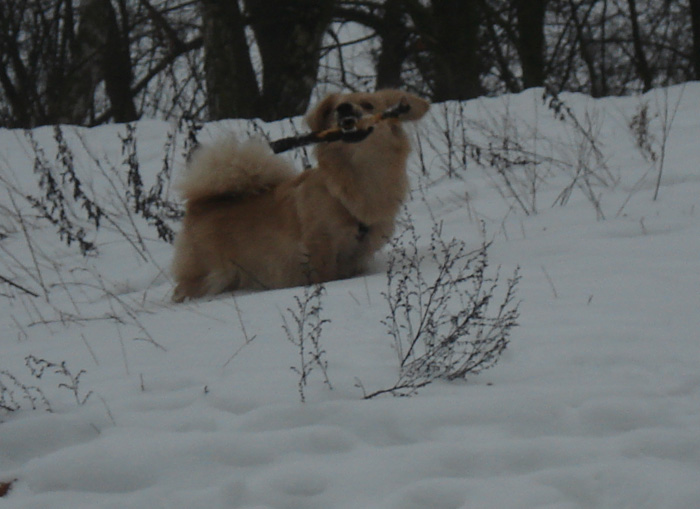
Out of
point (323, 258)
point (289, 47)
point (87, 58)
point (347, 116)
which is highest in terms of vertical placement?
point (87, 58)

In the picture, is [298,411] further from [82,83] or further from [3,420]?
[82,83]

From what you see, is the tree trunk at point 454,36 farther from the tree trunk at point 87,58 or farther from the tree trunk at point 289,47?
the tree trunk at point 87,58

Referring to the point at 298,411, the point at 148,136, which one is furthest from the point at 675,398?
the point at 148,136

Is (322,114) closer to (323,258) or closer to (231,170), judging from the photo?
(231,170)

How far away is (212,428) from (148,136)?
29.0ft

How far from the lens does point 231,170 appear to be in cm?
621

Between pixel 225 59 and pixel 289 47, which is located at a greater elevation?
pixel 289 47

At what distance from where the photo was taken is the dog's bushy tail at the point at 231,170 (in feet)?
20.5

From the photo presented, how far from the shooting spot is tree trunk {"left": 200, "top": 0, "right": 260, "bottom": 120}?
12.5 m

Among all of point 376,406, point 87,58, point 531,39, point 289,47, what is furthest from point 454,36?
point 376,406

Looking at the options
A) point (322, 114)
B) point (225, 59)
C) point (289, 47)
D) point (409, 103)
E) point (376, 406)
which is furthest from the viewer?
point (289, 47)

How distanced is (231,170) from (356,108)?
42.7 inches

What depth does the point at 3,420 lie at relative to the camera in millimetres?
3074

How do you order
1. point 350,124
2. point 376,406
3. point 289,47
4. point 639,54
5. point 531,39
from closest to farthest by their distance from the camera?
point 376,406, point 350,124, point 289,47, point 531,39, point 639,54
